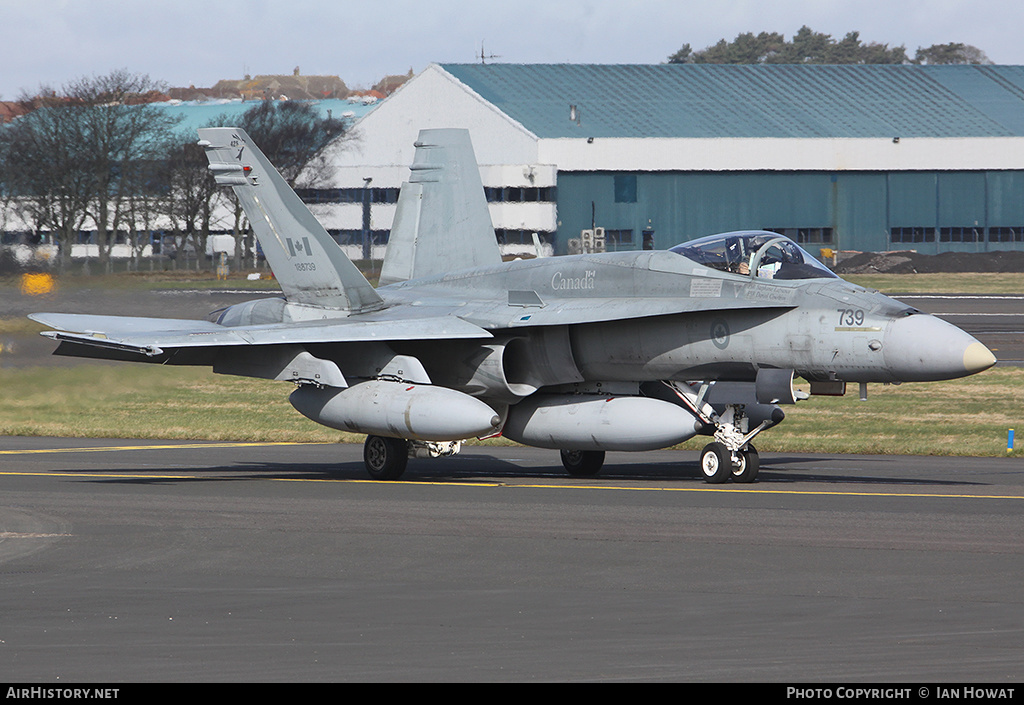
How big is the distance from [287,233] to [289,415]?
7.64 m

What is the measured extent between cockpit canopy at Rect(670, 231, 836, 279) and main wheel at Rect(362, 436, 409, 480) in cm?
449

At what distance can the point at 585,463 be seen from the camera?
17797mm

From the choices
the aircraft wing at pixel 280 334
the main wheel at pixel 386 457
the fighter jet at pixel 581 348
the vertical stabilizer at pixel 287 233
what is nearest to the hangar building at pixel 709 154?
the vertical stabilizer at pixel 287 233

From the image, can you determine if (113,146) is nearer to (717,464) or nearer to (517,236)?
(517,236)

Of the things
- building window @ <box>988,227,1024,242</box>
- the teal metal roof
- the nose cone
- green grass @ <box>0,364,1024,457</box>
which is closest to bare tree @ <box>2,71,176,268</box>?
green grass @ <box>0,364,1024,457</box>

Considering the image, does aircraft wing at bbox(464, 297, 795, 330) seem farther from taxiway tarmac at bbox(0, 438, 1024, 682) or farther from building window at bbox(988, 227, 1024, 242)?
building window at bbox(988, 227, 1024, 242)

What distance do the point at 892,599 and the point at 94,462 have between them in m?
13.2

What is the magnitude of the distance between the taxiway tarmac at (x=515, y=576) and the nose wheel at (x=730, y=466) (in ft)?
0.84

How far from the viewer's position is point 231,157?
63.8ft

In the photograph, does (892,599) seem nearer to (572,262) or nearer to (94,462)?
(572,262)

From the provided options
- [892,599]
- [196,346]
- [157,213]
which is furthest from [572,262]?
[157,213]

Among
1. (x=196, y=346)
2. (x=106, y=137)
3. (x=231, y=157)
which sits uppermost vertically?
(x=106, y=137)

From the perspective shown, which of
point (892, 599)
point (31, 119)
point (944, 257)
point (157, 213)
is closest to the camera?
point (892, 599)

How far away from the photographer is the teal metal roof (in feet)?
249
